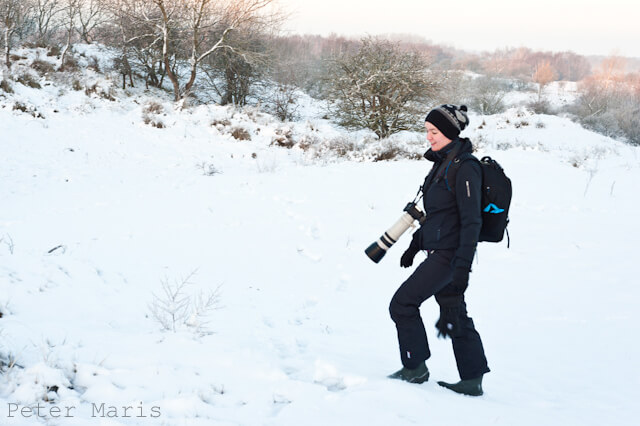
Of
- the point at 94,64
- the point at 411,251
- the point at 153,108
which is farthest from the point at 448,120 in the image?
the point at 94,64

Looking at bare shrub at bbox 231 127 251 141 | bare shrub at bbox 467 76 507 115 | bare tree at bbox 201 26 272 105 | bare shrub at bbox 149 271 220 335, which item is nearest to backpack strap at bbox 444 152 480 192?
bare shrub at bbox 149 271 220 335

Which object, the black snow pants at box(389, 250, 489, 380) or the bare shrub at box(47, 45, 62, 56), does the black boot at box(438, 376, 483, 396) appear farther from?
the bare shrub at box(47, 45, 62, 56)

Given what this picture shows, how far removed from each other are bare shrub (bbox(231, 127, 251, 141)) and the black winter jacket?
12767 millimetres

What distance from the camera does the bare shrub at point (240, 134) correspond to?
14812 millimetres

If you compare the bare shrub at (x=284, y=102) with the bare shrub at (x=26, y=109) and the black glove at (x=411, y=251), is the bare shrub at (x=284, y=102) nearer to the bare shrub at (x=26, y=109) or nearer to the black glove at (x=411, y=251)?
the bare shrub at (x=26, y=109)

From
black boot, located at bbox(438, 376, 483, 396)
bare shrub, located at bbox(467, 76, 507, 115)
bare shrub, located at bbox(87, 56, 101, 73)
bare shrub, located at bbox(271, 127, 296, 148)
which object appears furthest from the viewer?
bare shrub, located at bbox(467, 76, 507, 115)

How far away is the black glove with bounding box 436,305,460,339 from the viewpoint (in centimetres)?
260

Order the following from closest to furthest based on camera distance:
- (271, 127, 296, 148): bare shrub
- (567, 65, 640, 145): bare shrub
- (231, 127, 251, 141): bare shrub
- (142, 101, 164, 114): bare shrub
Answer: (231, 127, 251, 141): bare shrub, (271, 127, 296, 148): bare shrub, (142, 101, 164, 114): bare shrub, (567, 65, 640, 145): bare shrub

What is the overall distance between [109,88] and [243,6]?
6471 mm

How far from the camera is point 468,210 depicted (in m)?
2.43

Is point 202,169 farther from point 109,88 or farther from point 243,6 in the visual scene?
point 243,6

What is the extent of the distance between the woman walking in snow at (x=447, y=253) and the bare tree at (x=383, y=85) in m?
13.6

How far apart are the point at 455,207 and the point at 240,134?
43.1 ft

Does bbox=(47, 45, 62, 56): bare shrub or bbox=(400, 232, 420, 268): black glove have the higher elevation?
bbox=(47, 45, 62, 56): bare shrub
